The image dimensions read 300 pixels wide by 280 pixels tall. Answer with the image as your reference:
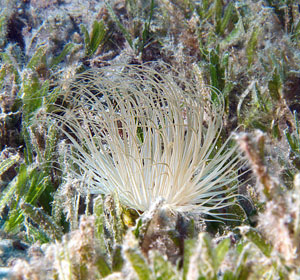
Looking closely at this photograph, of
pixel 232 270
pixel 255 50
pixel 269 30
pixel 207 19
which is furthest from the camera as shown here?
pixel 207 19

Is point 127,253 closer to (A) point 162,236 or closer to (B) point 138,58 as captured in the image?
(A) point 162,236

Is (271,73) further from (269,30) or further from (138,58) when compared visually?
(138,58)

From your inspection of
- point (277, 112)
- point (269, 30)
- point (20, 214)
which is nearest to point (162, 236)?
point (20, 214)

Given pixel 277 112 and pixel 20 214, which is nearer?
pixel 20 214

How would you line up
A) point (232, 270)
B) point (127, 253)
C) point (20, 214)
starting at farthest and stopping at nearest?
point (20, 214) < point (232, 270) < point (127, 253)

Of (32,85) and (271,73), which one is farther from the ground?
(32,85)

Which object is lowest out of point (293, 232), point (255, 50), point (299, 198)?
point (293, 232)
